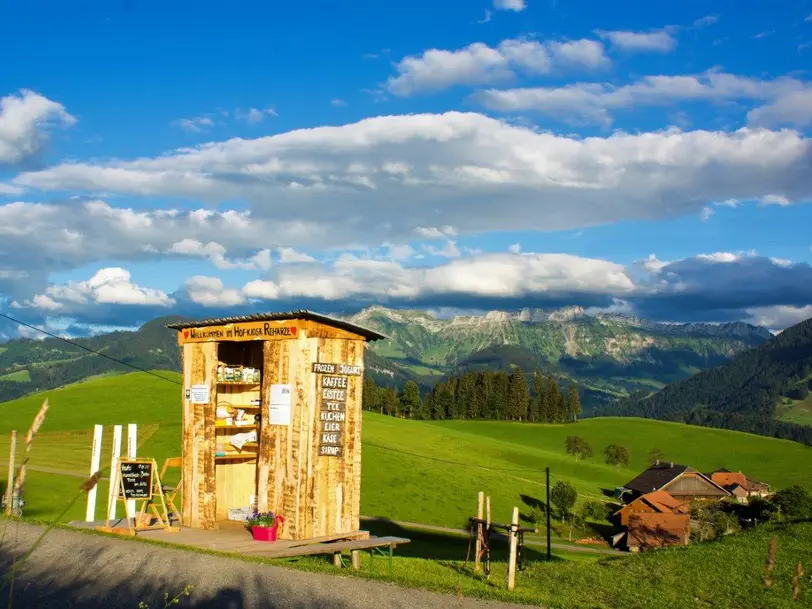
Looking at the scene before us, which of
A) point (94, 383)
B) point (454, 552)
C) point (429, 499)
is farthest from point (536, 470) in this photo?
point (94, 383)

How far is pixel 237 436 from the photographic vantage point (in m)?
27.0

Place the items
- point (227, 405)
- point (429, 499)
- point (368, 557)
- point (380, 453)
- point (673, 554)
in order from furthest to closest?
1. point (380, 453)
2. point (429, 499)
3. point (227, 405)
4. point (368, 557)
5. point (673, 554)

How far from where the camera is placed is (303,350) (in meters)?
23.7

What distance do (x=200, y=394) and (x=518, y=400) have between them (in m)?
156

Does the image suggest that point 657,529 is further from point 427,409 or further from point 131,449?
point 427,409

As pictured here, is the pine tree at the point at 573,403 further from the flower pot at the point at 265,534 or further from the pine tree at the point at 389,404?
the flower pot at the point at 265,534

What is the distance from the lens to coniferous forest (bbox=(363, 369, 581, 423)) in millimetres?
177000

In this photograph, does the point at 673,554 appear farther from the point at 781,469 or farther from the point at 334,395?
the point at 781,469

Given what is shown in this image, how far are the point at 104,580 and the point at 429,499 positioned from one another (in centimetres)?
5266

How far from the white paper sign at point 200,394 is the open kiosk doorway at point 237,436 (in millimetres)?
625

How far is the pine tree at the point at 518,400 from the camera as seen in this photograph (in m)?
176

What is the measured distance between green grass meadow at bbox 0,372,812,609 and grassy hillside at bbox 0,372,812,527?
0.26 m

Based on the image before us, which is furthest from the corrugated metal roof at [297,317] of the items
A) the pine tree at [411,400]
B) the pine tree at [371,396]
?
the pine tree at [411,400]

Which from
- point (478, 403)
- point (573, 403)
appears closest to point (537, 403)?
point (573, 403)
